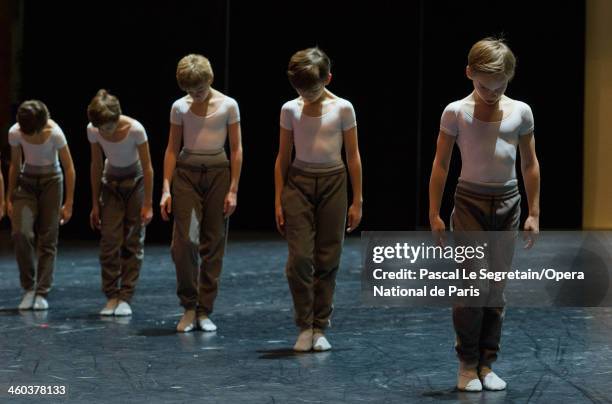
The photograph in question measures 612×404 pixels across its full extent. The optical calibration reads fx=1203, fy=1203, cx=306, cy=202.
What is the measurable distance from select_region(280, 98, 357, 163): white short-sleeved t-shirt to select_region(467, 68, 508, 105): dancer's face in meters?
1.07

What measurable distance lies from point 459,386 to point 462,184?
30.0 inches

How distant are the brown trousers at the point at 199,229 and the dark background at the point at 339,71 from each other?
5381 mm

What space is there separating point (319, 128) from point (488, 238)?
1194 millimetres

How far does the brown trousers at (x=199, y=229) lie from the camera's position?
19.4ft

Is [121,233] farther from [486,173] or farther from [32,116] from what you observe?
[486,173]

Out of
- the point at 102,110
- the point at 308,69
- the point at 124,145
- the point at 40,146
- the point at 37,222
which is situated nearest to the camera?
the point at 308,69

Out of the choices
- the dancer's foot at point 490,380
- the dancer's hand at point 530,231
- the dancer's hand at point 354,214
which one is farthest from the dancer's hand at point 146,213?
the dancer's hand at point 530,231

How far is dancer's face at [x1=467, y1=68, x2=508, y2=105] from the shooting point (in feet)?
13.9

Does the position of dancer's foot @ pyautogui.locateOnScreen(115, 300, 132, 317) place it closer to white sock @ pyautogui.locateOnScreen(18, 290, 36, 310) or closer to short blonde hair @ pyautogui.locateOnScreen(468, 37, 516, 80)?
white sock @ pyautogui.locateOnScreen(18, 290, 36, 310)

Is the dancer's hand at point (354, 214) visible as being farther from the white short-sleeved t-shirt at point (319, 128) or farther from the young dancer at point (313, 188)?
the white short-sleeved t-shirt at point (319, 128)

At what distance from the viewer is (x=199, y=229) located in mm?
6016

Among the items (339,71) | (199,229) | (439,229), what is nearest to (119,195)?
(199,229)

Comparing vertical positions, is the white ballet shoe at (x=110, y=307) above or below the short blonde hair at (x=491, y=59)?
below

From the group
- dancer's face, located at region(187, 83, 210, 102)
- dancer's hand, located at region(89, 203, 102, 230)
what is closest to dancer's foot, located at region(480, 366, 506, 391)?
dancer's face, located at region(187, 83, 210, 102)
